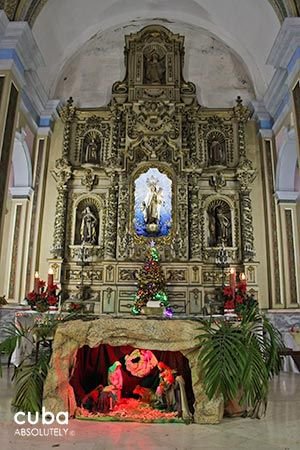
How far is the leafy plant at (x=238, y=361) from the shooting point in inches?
128

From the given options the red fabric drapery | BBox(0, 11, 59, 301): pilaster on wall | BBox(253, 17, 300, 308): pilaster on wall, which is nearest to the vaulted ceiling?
BBox(0, 11, 59, 301): pilaster on wall

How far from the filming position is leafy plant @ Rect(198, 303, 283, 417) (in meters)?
3.24

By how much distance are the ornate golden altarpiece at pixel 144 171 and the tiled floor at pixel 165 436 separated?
586 centimetres

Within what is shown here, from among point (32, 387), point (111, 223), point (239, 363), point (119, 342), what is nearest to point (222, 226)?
point (111, 223)

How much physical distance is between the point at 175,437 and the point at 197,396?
0.49 metres

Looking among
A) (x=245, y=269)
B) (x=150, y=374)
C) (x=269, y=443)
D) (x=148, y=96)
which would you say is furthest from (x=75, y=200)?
(x=269, y=443)

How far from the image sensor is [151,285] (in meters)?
8.61

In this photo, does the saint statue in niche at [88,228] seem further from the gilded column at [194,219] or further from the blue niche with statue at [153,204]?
the gilded column at [194,219]

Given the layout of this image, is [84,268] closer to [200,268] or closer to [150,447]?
[200,268]

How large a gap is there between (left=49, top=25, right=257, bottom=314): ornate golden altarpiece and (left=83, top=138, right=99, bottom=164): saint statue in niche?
3 cm

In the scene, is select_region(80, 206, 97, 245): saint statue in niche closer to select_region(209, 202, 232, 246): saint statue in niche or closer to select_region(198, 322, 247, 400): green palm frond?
select_region(209, 202, 232, 246): saint statue in niche

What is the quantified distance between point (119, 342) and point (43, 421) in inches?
34.6

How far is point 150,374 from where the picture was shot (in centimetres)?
409

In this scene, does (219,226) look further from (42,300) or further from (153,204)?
(42,300)
